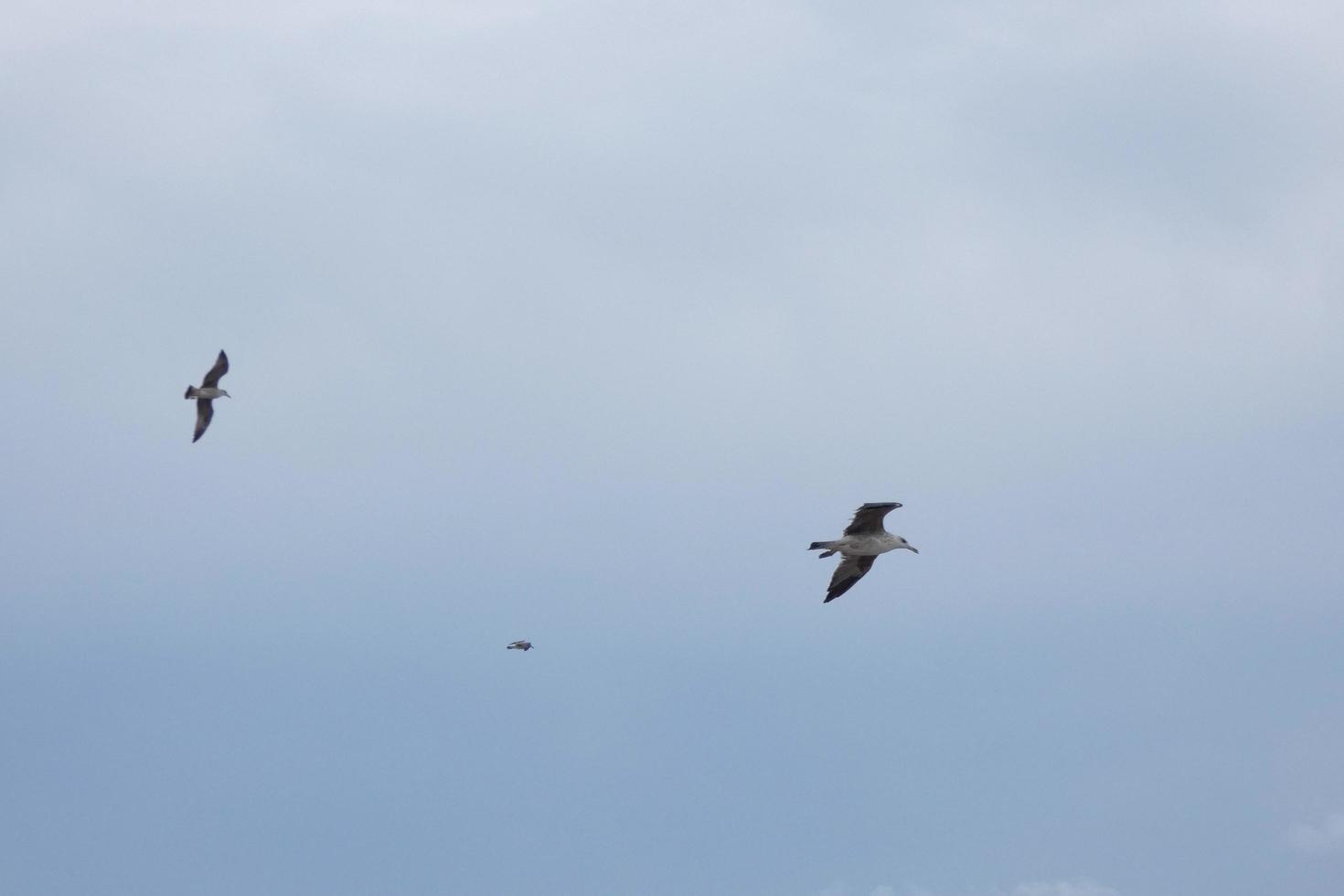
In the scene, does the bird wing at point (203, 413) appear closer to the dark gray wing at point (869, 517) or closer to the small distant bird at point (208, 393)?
the small distant bird at point (208, 393)

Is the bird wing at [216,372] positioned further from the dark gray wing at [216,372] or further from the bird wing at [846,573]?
the bird wing at [846,573]

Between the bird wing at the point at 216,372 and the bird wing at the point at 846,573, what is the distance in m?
31.1

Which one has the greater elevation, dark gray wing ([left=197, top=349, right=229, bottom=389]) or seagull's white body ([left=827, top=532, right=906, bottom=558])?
dark gray wing ([left=197, top=349, right=229, bottom=389])

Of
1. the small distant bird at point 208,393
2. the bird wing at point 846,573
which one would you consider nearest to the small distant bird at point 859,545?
the bird wing at point 846,573

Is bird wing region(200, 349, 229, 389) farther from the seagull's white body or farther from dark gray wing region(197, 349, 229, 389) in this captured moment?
the seagull's white body

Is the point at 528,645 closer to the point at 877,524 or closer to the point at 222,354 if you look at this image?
the point at 222,354

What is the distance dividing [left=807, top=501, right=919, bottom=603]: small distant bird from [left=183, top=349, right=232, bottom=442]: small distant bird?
30961 mm

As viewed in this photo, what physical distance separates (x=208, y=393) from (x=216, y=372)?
1.05 metres

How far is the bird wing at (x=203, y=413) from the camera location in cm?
8481

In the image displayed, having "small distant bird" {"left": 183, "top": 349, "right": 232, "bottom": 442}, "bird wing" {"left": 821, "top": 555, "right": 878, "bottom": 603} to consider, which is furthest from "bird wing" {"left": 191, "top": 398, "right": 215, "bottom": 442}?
"bird wing" {"left": 821, "top": 555, "right": 878, "bottom": 603}

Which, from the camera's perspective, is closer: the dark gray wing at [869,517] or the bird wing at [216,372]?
the dark gray wing at [869,517]

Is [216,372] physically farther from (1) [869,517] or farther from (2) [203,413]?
(1) [869,517]

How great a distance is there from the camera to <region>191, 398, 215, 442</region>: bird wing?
278 feet

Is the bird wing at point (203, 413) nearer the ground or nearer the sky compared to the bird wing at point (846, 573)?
nearer the sky
